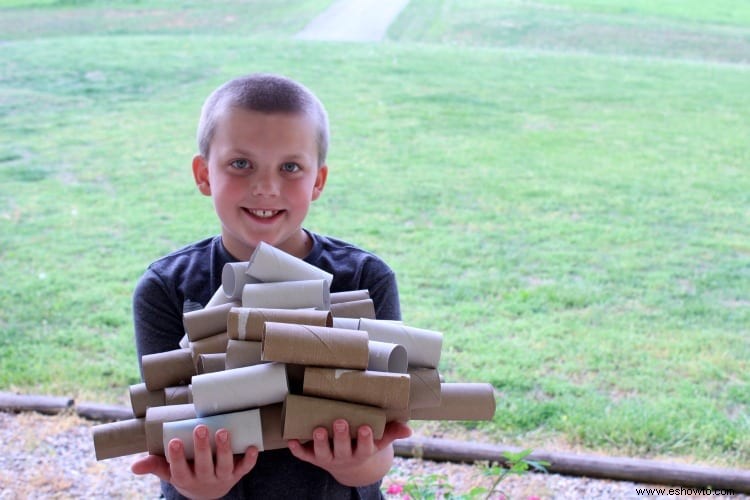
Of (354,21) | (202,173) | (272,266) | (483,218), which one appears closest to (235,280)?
(272,266)

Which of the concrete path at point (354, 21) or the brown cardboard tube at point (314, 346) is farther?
the concrete path at point (354, 21)

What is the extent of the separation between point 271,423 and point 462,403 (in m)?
0.30

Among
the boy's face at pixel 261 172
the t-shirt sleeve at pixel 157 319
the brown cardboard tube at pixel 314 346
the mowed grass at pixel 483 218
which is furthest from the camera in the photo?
the mowed grass at pixel 483 218

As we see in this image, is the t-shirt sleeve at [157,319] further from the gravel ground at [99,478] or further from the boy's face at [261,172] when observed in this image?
the gravel ground at [99,478]

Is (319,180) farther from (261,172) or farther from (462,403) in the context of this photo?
(462,403)

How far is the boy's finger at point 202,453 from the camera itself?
1296 mm

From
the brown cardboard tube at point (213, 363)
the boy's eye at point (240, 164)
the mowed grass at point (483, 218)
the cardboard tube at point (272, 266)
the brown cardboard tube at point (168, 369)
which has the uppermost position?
the boy's eye at point (240, 164)

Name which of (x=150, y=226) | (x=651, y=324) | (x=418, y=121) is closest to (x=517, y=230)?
(x=651, y=324)

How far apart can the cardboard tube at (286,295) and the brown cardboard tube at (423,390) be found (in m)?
0.18

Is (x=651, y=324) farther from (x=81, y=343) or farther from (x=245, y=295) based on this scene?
(x=245, y=295)

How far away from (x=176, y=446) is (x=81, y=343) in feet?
11.3

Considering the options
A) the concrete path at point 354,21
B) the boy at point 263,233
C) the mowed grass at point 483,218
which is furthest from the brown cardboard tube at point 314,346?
the concrete path at point 354,21

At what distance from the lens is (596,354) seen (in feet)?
14.6

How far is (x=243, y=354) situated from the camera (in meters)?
1.31
